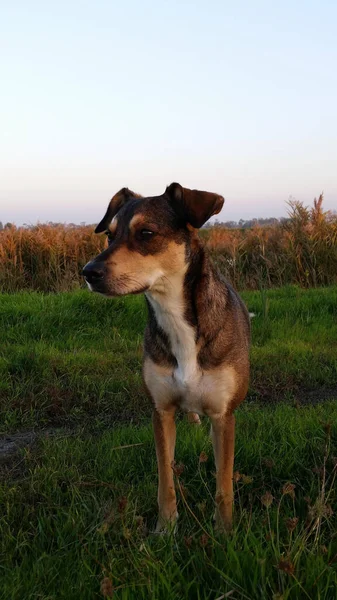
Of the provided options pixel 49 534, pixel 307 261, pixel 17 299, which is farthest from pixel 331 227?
pixel 49 534

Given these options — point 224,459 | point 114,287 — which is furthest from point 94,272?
point 224,459

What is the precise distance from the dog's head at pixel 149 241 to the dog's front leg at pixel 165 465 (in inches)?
32.5

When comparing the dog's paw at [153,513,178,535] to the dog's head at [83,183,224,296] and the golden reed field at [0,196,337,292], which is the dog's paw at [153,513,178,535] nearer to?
the dog's head at [83,183,224,296]

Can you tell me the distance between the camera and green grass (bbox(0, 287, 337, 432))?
5270mm

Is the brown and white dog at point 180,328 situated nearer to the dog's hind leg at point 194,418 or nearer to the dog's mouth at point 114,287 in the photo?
the dog's mouth at point 114,287

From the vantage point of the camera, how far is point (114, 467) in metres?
3.79

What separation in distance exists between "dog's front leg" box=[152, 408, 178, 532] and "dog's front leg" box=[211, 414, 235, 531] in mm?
265

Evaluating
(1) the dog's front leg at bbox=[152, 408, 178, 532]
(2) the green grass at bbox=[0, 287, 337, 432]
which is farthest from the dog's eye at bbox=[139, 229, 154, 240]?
(2) the green grass at bbox=[0, 287, 337, 432]

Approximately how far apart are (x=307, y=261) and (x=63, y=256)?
499 cm

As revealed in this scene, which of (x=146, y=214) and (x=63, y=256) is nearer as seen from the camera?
(x=146, y=214)

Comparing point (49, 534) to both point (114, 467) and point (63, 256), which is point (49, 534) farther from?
point (63, 256)

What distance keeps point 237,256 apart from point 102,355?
21.3 feet

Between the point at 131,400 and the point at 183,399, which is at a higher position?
the point at 183,399

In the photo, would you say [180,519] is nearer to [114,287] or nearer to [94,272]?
[114,287]
